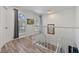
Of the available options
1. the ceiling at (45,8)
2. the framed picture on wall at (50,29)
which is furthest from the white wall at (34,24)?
the framed picture on wall at (50,29)

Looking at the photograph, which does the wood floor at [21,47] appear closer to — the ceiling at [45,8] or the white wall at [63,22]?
the white wall at [63,22]

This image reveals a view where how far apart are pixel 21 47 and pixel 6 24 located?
457 mm

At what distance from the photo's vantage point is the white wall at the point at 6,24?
4.84 ft

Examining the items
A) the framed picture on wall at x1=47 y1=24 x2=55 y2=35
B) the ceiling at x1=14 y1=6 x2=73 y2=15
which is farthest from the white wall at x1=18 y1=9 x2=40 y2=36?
the framed picture on wall at x1=47 y1=24 x2=55 y2=35

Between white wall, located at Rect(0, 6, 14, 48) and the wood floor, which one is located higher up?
white wall, located at Rect(0, 6, 14, 48)

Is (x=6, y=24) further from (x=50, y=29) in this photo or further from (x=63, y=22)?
(x=63, y=22)

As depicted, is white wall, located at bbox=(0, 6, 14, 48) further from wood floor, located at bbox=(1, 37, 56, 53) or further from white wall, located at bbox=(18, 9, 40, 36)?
white wall, located at bbox=(18, 9, 40, 36)

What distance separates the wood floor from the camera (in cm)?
148

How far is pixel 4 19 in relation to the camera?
4.95ft

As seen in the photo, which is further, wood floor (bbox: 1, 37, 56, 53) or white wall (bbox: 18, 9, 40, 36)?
white wall (bbox: 18, 9, 40, 36)

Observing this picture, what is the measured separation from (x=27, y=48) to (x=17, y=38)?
24cm

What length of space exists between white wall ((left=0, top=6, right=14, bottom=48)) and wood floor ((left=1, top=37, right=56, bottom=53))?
8cm

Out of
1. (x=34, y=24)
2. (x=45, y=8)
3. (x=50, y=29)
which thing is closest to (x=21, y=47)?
(x=34, y=24)
